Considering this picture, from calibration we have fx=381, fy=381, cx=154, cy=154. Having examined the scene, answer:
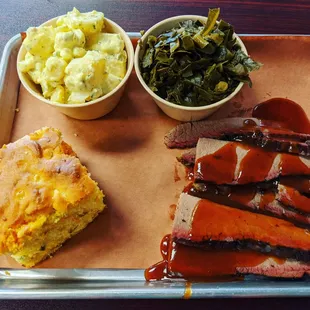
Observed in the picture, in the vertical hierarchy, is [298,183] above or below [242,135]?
→ below

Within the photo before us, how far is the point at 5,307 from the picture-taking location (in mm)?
2293

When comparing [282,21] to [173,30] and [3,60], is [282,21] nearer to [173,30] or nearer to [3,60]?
[173,30]

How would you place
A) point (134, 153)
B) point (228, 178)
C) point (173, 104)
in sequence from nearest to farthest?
point (228, 178), point (173, 104), point (134, 153)

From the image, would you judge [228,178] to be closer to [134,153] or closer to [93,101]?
[134,153]

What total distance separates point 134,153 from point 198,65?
0.74m

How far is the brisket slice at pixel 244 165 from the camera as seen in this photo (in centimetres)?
240

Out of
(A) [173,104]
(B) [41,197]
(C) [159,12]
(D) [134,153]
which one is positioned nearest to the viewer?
(B) [41,197]

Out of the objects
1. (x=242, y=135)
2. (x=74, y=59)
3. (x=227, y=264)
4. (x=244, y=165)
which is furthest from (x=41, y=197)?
(x=242, y=135)

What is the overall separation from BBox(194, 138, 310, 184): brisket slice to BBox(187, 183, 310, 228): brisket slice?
0.06m

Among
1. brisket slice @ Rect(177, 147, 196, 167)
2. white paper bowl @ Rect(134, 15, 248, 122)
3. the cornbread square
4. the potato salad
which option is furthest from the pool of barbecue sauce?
the potato salad

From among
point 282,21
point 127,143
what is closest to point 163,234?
point 127,143

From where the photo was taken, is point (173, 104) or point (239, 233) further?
point (173, 104)

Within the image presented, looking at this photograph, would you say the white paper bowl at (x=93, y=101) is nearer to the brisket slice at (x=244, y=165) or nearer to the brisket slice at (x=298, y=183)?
the brisket slice at (x=244, y=165)

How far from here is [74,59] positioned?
2.46 meters
